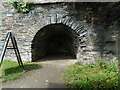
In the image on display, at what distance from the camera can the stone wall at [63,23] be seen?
4.40 meters

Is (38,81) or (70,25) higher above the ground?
(70,25)

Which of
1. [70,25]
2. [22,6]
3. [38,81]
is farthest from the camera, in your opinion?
[22,6]

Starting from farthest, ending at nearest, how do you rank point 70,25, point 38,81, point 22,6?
point 22,6
point 70,25
point 38,81

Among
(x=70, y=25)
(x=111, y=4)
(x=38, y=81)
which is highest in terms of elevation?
(x=111, y=4)

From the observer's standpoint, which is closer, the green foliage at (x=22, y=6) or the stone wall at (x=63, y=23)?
the stone wall at (x=63, y=23)

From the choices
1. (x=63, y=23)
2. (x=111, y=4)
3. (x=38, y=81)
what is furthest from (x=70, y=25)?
(x=38, y=81)

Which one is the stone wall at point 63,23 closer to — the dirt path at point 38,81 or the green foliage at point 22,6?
the green foliage at point 22,6

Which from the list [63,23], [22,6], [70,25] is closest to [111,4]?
[70,25]

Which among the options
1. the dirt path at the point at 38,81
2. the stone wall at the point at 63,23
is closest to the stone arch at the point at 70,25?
the stone wall at the point at 63,23

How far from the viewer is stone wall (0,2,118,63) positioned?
4402 millimetres

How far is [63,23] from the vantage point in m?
4.68

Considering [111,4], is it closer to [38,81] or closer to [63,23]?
[63,23]

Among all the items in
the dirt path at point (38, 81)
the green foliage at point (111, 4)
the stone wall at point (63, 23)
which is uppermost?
the green foliage at point (111, 4)

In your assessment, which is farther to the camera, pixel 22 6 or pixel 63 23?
pixel 22 6
